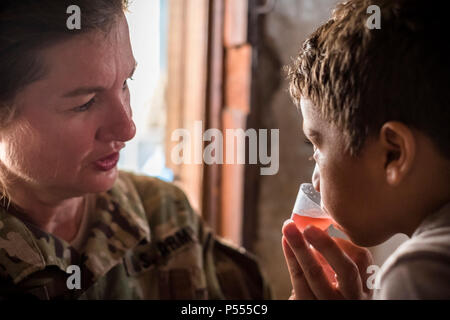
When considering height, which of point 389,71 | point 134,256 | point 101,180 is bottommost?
point 134,256

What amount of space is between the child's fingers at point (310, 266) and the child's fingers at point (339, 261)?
1 cm

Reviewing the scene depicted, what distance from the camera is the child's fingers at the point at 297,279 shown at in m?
0.49

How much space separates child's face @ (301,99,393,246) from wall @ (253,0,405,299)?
0.19 feet

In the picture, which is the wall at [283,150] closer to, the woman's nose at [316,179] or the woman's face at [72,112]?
the woman's nose at [316,179]

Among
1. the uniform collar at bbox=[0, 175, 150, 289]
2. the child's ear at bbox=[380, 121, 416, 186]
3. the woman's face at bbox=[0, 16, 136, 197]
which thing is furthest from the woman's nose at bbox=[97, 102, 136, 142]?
the child's ear at bbox=[380, 121, 416, 186]

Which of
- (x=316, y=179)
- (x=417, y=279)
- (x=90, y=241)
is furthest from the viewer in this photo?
(x=90, y=241)

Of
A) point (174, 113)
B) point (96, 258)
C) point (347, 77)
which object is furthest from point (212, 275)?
point (347, 77)

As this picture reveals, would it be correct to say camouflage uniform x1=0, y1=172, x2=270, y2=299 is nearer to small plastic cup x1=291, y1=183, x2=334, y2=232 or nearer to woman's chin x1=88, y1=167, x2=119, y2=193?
woman's chin x1=88, y1=167, x2=119, y2=193

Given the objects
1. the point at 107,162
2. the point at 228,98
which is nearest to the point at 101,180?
the point at 107,162

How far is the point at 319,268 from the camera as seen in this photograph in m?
0.48

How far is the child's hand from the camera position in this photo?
47 centimetres

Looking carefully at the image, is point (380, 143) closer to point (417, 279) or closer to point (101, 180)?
point (417, 279)

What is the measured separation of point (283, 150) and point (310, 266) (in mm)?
248
